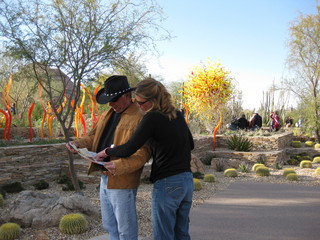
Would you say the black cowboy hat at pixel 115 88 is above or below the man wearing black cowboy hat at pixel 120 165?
above

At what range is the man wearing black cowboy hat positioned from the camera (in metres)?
2.65

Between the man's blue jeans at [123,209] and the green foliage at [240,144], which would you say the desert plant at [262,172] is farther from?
the man's blue jeans at [123,209]

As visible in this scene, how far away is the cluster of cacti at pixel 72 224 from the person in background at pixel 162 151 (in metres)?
2.05

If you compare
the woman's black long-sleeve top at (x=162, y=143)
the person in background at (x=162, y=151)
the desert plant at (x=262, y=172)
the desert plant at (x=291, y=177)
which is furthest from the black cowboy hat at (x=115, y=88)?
the desert plant at (x=262, y=172)

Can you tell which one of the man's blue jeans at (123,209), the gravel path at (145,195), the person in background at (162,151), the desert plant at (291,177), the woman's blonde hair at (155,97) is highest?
the woman's blonde hair at (155,97)

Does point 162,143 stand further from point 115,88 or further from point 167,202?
point 115,88

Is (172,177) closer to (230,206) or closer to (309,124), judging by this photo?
(230,206)

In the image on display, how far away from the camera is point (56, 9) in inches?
256

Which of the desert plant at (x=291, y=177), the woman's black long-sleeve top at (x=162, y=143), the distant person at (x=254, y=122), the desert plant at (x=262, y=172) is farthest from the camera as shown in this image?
the distant person at (x=254, y=122)

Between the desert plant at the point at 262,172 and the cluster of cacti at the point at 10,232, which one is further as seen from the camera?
the desert plant at the point at 262,172

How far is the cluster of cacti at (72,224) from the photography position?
4.36 metres

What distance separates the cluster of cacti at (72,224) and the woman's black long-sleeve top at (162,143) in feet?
6.99

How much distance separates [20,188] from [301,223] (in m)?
5.11

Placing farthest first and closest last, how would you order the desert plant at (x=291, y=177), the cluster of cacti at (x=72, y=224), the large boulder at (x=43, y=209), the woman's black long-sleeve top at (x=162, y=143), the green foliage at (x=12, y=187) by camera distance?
the desert plant at (x=291, y=177), the green foliage at (x=12, y=187), the large boulder at (x=43, y=209), the cluster of cacti at (x=72, y=224), the woman's black long-sleeve top at (x=162, y=143)
